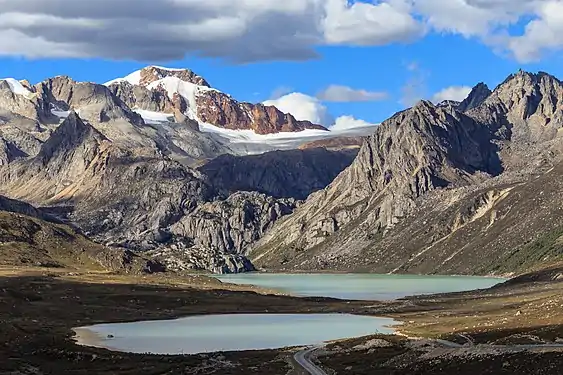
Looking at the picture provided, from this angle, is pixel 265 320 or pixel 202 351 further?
pixel 265 320

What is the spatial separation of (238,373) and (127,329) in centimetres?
7588

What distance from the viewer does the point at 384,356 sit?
4400 inches

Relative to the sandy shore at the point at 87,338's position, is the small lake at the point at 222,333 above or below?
below

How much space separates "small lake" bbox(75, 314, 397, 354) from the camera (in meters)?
140

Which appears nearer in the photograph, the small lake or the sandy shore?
the small lake

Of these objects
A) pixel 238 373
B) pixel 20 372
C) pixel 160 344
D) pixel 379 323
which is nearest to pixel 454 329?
pixel 379 323

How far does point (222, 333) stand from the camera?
16275 cm

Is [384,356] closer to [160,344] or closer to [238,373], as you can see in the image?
[238,373]

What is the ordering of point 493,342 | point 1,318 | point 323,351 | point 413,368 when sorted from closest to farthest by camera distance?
point 413,368
point 493,342
point 323,351
point 1,318

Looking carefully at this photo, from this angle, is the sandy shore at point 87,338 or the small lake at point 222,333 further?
the sandy shore at point 87,338

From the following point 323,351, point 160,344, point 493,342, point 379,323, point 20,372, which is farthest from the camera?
point 379,323

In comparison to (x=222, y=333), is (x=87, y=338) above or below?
above

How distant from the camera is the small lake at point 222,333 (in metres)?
140

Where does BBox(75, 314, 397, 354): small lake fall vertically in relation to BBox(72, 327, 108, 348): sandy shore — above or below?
below
